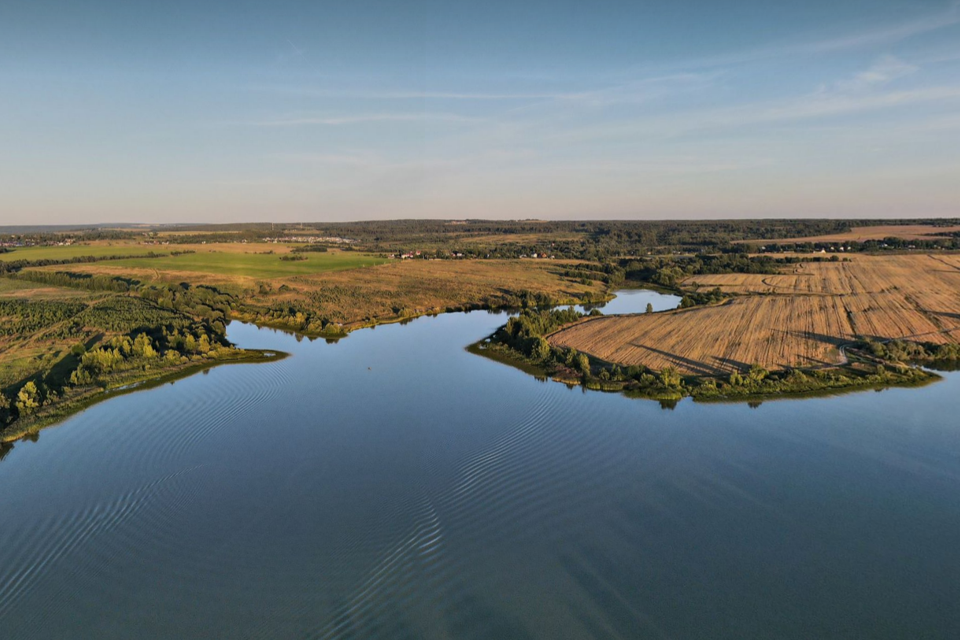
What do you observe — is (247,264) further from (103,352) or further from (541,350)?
(541,350)

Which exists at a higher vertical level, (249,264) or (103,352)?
(249,264)

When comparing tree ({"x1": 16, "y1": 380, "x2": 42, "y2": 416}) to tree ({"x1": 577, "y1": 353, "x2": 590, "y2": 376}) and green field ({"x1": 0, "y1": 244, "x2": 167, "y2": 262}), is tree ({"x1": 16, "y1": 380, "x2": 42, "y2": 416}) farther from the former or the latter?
green field ({"x1": 0, "y1": 244, "x2": 167, "y2": 262})

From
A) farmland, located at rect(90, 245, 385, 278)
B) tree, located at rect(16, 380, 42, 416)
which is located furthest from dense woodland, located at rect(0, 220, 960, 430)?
farmland, located at rect(90, 245, 385, 278)

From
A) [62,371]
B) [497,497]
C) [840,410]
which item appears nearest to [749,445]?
[840,410]

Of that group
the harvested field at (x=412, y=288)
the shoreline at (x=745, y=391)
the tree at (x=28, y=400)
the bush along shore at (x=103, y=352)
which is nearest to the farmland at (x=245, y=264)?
the harvested field at (x=412, y=288)

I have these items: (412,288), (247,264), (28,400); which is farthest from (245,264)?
(28,400)

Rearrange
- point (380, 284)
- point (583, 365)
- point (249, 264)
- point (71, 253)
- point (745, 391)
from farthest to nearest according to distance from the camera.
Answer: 1. point (71, 253)
2. point (249, 264)
3. point (380, 284)
4. point (583, 365)
5. point (745, 391)

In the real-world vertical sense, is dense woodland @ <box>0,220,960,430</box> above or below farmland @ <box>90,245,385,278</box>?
below

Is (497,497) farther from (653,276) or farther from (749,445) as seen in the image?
(653,276)
